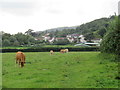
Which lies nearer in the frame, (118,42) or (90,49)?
(118,42)

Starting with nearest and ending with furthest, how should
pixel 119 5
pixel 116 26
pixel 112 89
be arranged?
1. pixel 112 89
2. pixel 119 5
3. pixel 116 26

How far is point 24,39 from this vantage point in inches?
3228

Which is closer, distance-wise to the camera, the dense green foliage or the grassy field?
the grassy field

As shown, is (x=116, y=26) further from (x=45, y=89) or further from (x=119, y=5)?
(x=45, y=89)

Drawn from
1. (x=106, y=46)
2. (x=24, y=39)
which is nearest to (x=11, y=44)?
(x=24, y=39)

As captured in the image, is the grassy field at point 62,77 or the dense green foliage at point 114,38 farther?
the dense green foliage at point 114,38

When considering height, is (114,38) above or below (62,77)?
above

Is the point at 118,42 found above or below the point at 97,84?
above

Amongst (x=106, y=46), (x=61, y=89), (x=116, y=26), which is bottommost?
(x=61, y=89)

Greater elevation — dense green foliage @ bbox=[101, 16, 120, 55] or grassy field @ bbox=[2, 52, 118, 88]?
dense green foliage @ bbox=[101, 16, 120, 55]

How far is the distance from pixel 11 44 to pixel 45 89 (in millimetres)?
67361

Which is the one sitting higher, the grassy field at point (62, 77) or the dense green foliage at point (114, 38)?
the dense green foliage at point (114, 38)

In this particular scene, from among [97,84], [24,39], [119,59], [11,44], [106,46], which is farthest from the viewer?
[24,39]

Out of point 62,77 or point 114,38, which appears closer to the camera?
point 62,77
